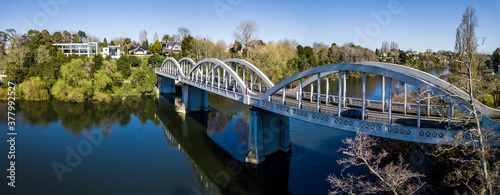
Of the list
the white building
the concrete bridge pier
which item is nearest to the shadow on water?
the concrete bridge pier

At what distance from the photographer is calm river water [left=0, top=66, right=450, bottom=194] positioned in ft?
66.0

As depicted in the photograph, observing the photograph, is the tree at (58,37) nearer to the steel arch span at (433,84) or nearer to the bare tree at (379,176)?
the steel arch span at (433,84)

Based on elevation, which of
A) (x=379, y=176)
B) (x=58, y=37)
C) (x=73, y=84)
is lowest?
(x=379, y=176)

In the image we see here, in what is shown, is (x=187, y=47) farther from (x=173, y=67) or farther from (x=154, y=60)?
(x=173, y=67)

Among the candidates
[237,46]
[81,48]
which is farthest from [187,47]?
[81,48]

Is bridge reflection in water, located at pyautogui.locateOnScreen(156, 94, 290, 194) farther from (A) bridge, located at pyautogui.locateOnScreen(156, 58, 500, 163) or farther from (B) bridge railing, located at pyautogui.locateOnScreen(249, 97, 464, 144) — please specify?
(B) bridge railing, located at pyautogui.locateOnScreen(249, 97, 464, 144)

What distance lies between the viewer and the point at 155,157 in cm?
2553

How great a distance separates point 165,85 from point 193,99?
21.2 meters

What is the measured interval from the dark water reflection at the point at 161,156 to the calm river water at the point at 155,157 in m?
0.06

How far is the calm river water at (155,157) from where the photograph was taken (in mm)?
20109

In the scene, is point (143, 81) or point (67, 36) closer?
point (143, 81)

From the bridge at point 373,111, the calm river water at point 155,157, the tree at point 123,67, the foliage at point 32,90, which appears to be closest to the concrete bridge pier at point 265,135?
the bridge at point 373,111

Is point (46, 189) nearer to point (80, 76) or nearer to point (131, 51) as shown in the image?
point (80, 76)

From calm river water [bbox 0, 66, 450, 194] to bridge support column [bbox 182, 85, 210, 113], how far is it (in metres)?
2.38
